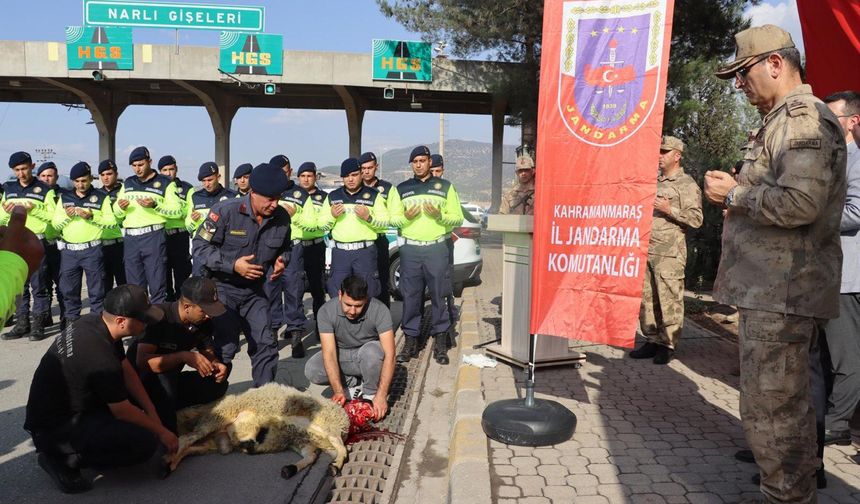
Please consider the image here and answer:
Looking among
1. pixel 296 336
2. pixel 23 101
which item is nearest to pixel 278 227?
pixel 296 336

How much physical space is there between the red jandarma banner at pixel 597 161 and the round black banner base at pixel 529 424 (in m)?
0.52

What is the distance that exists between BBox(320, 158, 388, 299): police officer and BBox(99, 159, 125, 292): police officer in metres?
2.84

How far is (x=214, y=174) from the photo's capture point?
7.86 meters

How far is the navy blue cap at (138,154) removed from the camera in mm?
7332

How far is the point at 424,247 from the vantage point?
20.1 feet

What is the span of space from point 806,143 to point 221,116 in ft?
93.3

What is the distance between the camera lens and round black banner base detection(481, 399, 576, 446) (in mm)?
3701

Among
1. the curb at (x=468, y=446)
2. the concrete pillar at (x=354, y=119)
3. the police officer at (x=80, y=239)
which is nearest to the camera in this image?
the curb at (x=468, y=446)

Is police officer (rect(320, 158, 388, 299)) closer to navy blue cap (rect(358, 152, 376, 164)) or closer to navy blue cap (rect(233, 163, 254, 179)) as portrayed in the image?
navy blue cap (rect(358, 152, 376, 164))

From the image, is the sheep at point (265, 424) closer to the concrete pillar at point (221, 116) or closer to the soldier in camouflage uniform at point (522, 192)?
the soldier in camouflage uniform at point (522, 192)

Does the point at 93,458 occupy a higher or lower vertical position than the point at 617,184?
lower

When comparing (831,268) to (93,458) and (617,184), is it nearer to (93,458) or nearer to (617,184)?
(617,184)

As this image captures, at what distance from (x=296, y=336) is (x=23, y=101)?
30074 millimetres

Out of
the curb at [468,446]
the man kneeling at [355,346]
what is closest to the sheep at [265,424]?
the man kneeling at [355,346]
